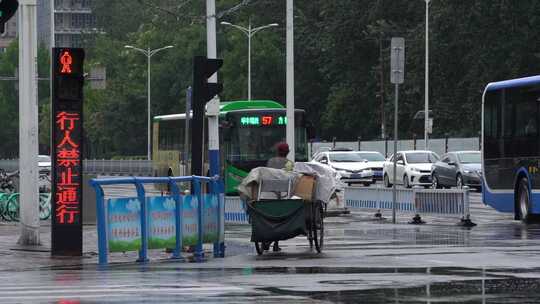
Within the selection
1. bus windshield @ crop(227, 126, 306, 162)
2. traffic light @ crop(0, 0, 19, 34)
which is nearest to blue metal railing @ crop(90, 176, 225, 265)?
traffic light @ crop(0, 0, 19, 34)

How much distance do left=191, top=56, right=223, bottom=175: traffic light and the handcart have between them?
1237 millimetres

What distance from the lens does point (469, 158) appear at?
54.4 meters

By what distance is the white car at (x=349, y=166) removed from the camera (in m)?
60.2

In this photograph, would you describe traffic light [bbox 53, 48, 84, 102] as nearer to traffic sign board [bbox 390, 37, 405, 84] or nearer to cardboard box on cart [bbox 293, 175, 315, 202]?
cardboard box on cart [bbox 293, 175, 315, 202]

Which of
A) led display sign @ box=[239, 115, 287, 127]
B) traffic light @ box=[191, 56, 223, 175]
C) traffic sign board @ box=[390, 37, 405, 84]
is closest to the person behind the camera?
traffic light @ box=[191, 56, 223, 175]

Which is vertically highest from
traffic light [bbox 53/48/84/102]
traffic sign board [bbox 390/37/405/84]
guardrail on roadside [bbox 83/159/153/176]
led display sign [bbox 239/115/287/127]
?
traffic sign board [bbox 390/37/405/84]

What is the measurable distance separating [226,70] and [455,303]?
95.8m

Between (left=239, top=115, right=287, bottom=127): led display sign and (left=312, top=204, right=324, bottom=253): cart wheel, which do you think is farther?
(left=239, top=115, right=287, bottom=127): led display sign

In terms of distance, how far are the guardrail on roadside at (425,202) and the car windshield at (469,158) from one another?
15500 millimetres

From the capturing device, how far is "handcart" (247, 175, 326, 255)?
22406 millimetres

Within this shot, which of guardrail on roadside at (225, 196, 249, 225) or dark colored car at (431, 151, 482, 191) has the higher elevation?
dark colored car at (431, 151, 482, 191)

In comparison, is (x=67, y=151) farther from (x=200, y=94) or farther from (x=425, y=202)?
(x=425, y=202)

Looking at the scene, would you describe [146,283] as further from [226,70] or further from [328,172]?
[226,70]

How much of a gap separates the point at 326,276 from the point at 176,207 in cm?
468
